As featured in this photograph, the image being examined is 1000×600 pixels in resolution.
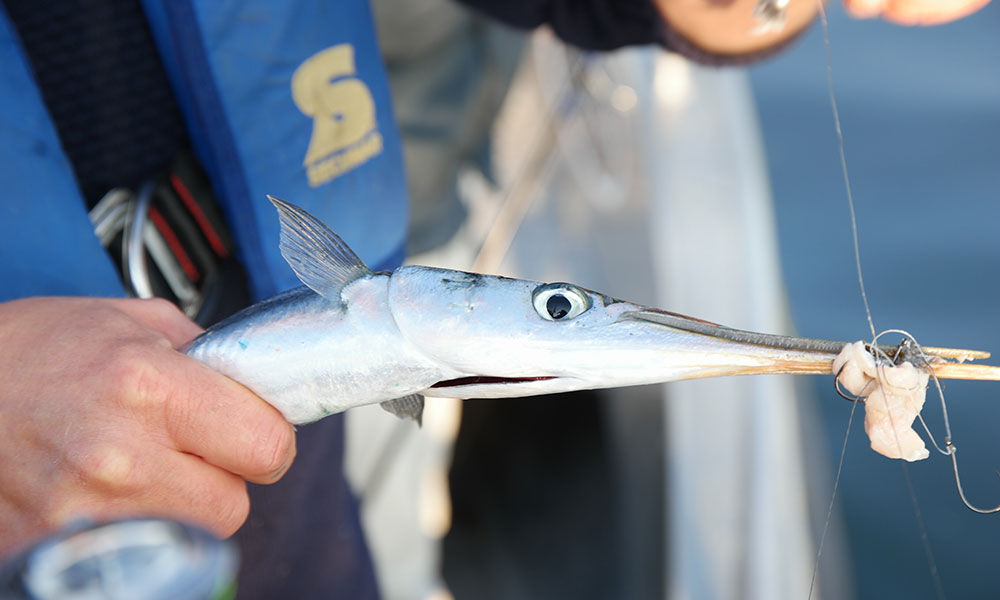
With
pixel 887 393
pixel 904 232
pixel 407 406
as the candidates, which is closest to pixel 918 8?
pixel 887 393

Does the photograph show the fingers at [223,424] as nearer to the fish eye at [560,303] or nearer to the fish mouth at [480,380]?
the fish mouth at [480,380]

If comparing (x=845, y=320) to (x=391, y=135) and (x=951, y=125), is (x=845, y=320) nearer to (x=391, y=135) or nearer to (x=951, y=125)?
(x=951, y=125)

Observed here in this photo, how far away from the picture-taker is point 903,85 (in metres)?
3.79

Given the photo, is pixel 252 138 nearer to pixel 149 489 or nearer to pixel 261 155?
pixel 261 155

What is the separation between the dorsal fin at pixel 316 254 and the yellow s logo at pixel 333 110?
602mm

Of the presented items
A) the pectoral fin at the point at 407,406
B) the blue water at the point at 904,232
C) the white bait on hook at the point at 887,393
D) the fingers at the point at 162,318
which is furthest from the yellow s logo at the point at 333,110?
the blue water at the point at 904,232

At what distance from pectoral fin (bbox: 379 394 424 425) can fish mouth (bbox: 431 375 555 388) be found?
8cm

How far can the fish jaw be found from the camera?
0.86 metres

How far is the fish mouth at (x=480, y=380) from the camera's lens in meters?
0.94

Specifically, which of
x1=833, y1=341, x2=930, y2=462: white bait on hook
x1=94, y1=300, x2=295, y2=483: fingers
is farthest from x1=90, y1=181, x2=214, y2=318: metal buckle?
x1=833, y1=341, x2=930, y2=462: white bait on hook

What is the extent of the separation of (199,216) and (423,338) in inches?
33.1

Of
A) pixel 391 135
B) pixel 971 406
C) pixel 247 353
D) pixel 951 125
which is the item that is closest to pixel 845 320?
pixel 971 406

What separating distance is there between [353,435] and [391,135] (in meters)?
1.21

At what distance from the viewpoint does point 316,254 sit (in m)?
0.97
